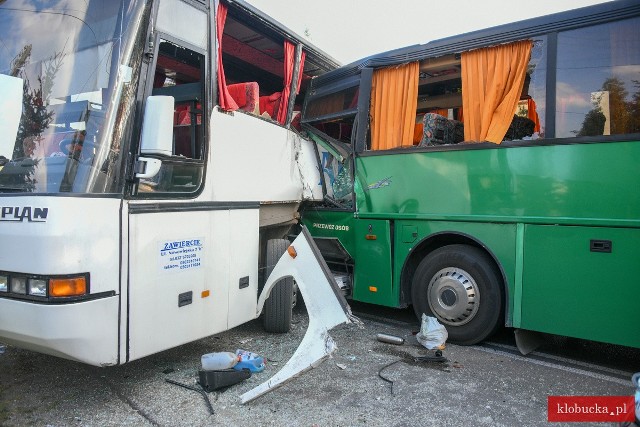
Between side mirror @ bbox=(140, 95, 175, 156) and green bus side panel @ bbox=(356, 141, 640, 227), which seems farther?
green bus side panel @ bbox=(356, 141, 640, 227)

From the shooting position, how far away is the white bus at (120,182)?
2926 millimetres

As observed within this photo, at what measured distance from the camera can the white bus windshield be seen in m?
3.09

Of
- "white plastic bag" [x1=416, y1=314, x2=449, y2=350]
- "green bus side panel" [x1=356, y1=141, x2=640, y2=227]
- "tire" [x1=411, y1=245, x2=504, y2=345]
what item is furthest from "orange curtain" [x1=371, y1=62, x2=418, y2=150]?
"white plastic bag" [x1=416, y1=314, x2=449, y2=350]

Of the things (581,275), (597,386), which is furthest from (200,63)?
(597,386)

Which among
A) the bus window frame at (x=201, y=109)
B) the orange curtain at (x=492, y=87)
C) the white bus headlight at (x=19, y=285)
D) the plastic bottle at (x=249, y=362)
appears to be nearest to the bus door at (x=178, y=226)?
the bus window frame at (x=201, y=109)

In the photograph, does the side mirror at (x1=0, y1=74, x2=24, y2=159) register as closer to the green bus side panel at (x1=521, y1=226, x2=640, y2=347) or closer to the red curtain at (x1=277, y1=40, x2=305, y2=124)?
the red curtain at (x1=277, y1=40, x2=305, y2=124)

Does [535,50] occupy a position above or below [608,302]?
above

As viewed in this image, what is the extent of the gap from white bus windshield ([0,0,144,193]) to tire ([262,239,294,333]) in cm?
213

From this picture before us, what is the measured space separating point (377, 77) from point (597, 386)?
12.6 feet

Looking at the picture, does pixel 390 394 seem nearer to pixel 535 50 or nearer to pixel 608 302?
pixel 608 302

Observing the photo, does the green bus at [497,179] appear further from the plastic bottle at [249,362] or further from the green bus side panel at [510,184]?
the plastic bottle at [249,362]

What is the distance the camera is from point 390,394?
12.0ft
